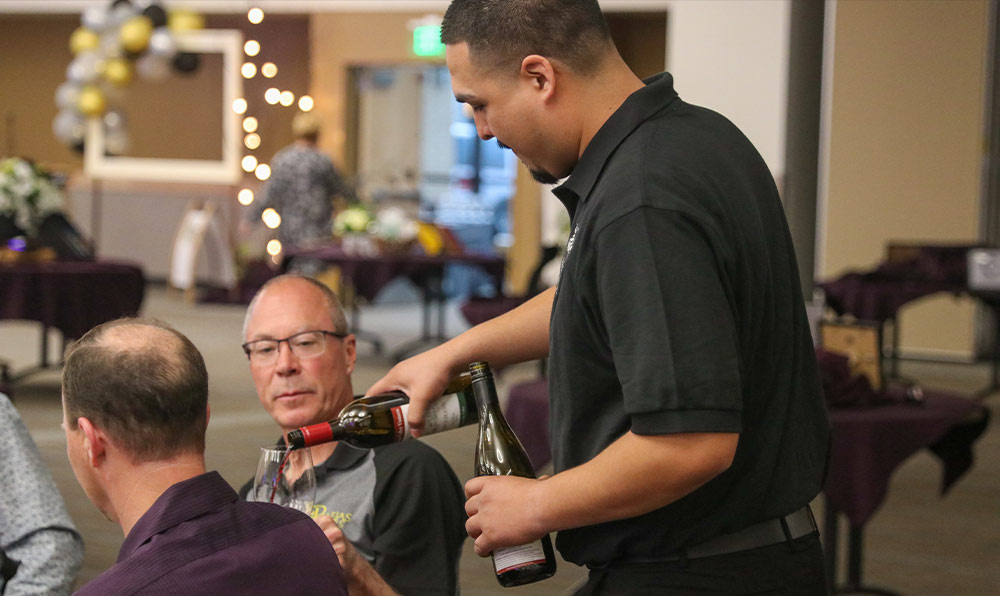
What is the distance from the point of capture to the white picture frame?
12.6m

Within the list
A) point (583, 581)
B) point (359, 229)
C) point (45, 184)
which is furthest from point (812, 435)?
point (359, 229)

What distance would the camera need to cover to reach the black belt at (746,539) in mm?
1253

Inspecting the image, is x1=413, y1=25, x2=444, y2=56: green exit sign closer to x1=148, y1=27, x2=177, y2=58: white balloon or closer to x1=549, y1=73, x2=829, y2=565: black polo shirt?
x1=148, y1=27, x2=177, y2=58: white balloon

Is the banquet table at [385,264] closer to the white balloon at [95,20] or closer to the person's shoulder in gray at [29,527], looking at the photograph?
the white balloon at [95,20]

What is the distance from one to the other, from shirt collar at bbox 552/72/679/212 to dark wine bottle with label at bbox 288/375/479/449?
419 mm

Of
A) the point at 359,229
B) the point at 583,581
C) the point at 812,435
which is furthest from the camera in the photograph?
the point at 359,229

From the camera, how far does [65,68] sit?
45.6ft

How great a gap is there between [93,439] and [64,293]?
5.03m

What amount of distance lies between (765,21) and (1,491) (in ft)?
28.0

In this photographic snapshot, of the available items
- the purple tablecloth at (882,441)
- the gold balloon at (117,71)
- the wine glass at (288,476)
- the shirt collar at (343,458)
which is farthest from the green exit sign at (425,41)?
the wine glass at (288,476)

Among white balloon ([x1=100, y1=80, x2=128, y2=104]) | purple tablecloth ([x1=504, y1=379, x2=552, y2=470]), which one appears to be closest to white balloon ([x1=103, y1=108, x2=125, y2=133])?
white balloon ([x1=100, y1=80, x2=128, y2=104])

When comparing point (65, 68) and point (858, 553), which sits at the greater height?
point (65, 68)

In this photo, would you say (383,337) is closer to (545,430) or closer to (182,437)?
(545,430)

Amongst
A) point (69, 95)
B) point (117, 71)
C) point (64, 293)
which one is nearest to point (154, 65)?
point (117, 71)
